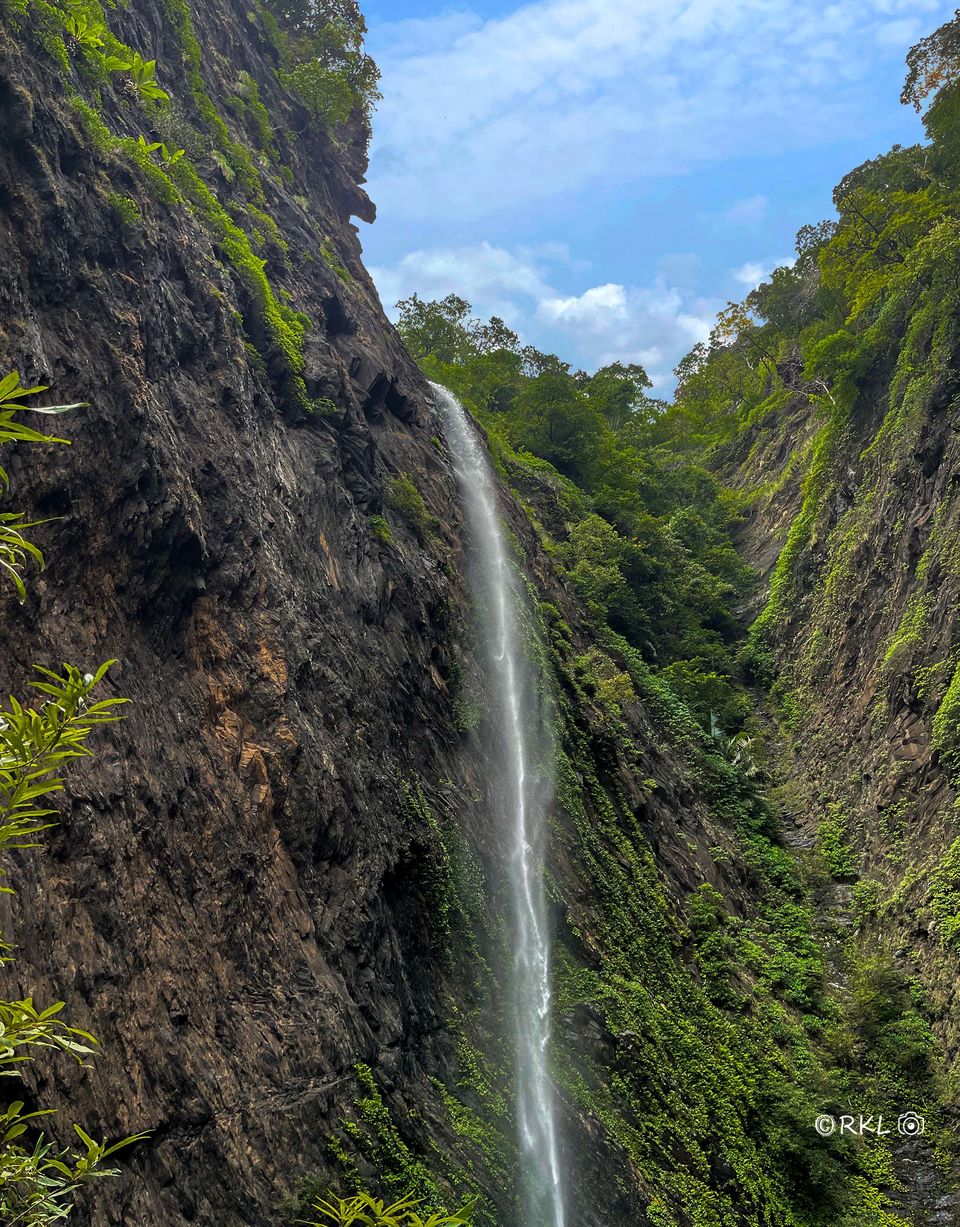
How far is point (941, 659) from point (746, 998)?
9431 millimetres

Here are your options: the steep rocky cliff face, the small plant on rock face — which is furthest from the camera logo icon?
the small plant on rock face

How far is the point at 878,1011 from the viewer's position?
17625 millimetres

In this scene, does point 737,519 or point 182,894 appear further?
point 737,519

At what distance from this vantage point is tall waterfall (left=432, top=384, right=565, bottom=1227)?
12070mm

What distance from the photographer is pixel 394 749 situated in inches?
572

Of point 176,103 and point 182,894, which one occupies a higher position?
point 176,103

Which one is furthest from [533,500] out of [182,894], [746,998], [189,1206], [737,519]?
[189,1206]

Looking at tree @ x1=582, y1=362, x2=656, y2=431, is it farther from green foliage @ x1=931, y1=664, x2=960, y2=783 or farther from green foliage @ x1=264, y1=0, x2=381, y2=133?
green foliage @ x1=931, y1=664, x2=960, y2=783

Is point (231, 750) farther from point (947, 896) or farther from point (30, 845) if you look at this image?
point (947, 896)

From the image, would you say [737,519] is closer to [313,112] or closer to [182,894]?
[313,112]

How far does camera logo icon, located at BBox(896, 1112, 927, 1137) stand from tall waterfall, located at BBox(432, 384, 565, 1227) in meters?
7.26

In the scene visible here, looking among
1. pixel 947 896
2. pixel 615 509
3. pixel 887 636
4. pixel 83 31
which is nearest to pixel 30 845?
pixel 83 31
